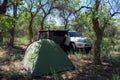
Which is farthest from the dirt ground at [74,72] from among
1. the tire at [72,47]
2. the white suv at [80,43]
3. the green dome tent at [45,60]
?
the tire at [72,47]

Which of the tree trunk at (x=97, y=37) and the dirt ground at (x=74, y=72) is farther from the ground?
the tree trunk at (x=97, y=37)

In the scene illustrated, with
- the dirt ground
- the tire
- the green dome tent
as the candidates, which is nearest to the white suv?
the tire

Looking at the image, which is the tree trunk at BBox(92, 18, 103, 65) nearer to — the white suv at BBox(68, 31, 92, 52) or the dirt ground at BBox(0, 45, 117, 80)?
the dirt ground at BBox(0, 45, 117, 80)

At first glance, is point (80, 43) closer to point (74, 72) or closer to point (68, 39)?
point (68, 39)

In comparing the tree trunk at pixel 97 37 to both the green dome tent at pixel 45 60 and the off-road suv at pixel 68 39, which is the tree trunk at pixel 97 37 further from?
the off-road suv at pixel 68 39

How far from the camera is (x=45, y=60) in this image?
11227mm

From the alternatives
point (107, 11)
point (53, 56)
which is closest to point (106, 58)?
point (107, 11)

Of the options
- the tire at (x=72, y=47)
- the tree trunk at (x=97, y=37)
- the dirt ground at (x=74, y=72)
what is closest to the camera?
the dirt ground at (x=74, y=72)

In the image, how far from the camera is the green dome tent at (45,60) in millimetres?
10898

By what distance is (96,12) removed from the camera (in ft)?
39.0

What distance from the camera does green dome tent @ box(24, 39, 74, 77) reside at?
1090 centimetres

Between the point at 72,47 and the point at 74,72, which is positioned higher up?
the point at 72,47

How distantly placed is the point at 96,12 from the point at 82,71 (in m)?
2.93

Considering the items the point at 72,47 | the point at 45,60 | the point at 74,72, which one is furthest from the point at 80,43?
the point at 45,60
